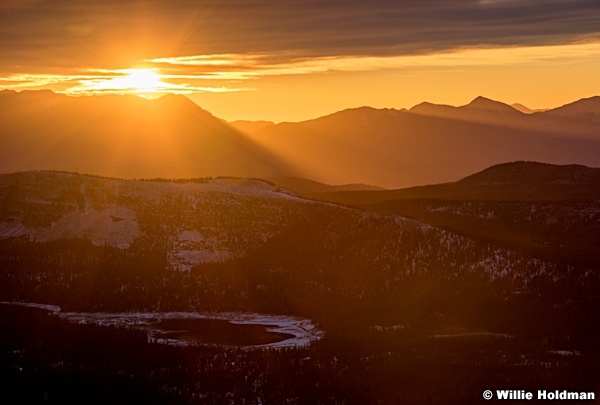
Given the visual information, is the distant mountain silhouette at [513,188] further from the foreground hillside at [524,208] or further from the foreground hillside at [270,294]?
the foreground hillside at [270,294]

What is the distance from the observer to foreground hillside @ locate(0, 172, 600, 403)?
44.2m

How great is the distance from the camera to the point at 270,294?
66.4m

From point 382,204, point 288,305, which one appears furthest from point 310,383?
point 382,204

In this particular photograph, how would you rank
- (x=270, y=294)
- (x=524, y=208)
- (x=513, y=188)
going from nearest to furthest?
1. (x=270, y=294)
2. (x=524, y=208)
3. (x=513, y=188)

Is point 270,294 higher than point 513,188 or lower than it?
lower

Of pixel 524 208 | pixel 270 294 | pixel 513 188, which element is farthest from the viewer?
pixel 513 188

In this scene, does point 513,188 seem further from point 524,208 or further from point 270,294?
point 270,294

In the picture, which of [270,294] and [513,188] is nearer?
[270,294]

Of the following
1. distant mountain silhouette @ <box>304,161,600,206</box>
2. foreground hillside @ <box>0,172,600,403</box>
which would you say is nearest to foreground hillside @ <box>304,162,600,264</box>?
distant mountain silhouette @ <box>304,161,600,206</box>

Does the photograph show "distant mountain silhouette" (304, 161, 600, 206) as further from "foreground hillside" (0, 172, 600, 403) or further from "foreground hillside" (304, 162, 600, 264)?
"foreground hillside" (0, 172, 600, 403)

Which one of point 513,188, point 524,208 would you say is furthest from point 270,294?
point 513,188

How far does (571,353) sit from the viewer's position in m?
49.9

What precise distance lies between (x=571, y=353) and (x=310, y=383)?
15.4 meters

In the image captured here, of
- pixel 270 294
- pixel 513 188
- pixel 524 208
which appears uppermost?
pixel 513 188
